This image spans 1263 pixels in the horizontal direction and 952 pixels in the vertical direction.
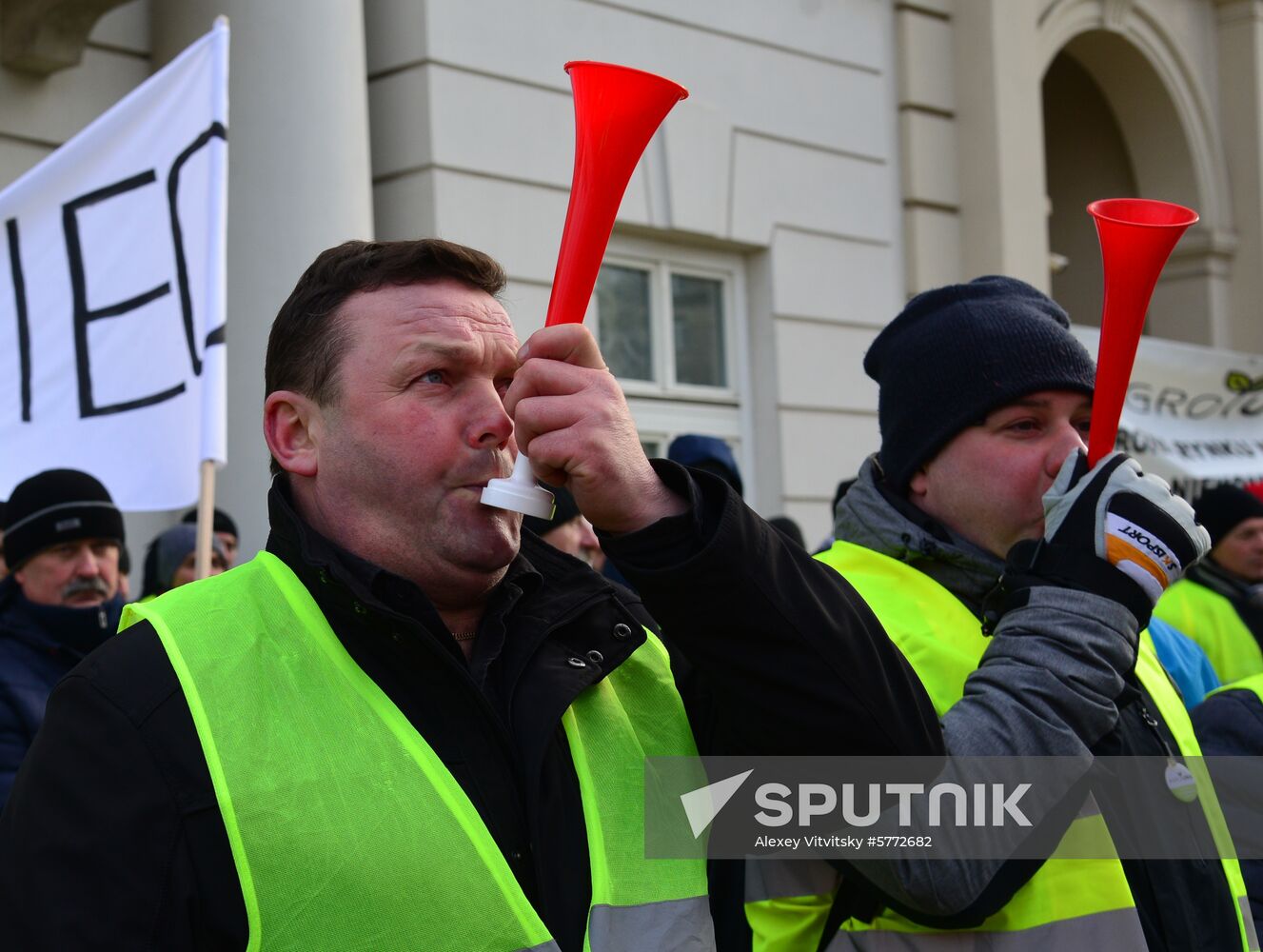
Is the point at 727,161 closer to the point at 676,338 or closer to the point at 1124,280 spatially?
the point at 676,338

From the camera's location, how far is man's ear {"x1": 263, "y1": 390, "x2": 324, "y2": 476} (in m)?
2.13

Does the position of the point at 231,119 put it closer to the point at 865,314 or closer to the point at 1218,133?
the point at 865,314

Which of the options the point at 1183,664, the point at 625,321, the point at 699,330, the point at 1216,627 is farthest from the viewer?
the point at 699,330

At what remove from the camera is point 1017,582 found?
83.3 inches

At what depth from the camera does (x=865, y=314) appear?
8656 mm

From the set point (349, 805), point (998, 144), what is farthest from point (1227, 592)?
point (998, 144)

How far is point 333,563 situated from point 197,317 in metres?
2.80

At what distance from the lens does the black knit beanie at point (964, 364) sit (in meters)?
2.34

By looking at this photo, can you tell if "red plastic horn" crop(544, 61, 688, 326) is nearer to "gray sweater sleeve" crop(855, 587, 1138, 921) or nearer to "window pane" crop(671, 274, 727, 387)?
"gray sweater sleeve" crop(855, 587, 1138, 921)

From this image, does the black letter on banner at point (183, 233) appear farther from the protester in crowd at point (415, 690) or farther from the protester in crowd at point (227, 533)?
the protester in crowd at point (415, 690)

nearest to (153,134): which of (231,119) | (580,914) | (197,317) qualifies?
(197,317)

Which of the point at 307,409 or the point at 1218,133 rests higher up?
the point at 1218,133

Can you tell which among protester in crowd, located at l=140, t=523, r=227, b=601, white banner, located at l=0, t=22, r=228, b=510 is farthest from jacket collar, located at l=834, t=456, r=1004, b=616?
protester in crowd, located at l=140, t=523, r=227, b=601

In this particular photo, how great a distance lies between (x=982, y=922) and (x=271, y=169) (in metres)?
4.89
